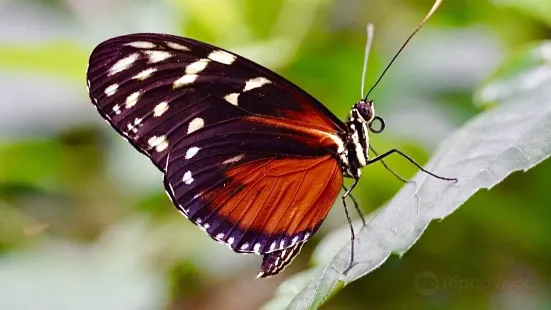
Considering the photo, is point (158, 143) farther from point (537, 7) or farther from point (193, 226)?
point (537, 7)

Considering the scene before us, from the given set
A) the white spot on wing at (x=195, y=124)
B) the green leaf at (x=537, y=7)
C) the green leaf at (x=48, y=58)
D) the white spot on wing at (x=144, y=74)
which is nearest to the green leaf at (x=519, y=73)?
the green leaf at (x=537, y=7)

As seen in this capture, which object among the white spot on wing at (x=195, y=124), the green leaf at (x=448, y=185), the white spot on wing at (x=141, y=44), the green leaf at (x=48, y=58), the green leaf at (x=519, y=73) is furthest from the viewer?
the green leaf at (x=48, y=58)

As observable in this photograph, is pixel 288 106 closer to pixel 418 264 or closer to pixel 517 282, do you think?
pixel 418 264

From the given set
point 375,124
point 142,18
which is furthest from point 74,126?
point 375,124

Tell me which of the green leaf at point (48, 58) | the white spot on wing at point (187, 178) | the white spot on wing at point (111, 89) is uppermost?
the green leaf at point (48, 58)

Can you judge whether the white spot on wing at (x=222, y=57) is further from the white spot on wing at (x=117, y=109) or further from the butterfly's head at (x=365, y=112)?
the butterfly's head at (x=365, y=112)

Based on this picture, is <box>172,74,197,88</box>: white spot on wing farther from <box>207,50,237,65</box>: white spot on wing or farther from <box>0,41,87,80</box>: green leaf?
<box>0,41,87,80</box>: green leaf

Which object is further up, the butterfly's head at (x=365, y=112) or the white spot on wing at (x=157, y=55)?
the white spot on wing at (x=157, y=55)
